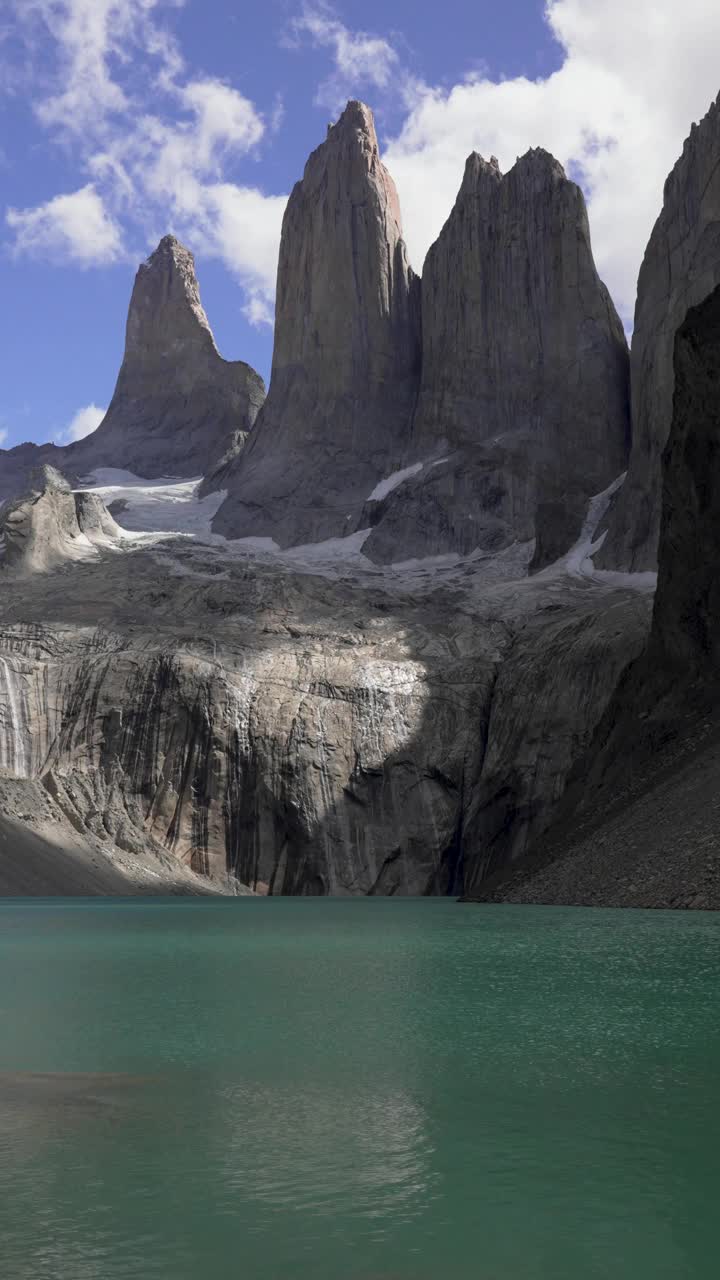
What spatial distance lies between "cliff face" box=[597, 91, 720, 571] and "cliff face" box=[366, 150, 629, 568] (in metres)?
6.92

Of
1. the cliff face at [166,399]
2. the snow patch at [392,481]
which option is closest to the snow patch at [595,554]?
the snow patch at [392,481]

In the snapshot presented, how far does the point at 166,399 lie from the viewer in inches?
5246

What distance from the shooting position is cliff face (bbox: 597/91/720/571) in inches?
3135

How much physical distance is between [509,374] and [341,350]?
14857mm

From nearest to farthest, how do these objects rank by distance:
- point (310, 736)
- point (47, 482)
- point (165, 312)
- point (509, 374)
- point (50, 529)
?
point (310, 736), point (50, 529), point (47, 482), point (509, 374), point (165, 312)

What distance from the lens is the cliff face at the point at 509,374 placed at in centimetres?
9375

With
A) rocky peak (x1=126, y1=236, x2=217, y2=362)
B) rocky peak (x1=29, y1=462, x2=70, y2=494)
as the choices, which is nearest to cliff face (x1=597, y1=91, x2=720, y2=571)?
rocky peak (x1=29, y1=462, x2=70, y2=494)

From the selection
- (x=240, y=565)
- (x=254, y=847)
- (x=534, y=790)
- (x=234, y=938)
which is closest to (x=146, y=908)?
(x=234, y=938)

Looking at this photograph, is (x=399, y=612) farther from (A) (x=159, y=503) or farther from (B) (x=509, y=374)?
(A) (x=159, y=503)

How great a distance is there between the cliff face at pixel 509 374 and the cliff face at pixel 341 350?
3.25 metres

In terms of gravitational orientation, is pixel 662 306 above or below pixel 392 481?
above

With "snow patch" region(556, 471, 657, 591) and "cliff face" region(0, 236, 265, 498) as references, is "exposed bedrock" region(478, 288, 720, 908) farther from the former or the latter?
"cliff face" region(0, 236, 265, 498)

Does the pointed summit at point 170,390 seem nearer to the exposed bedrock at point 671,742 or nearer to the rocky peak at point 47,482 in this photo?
the rocky peak at point 47,482

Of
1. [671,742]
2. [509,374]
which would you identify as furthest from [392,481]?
[671,742]
